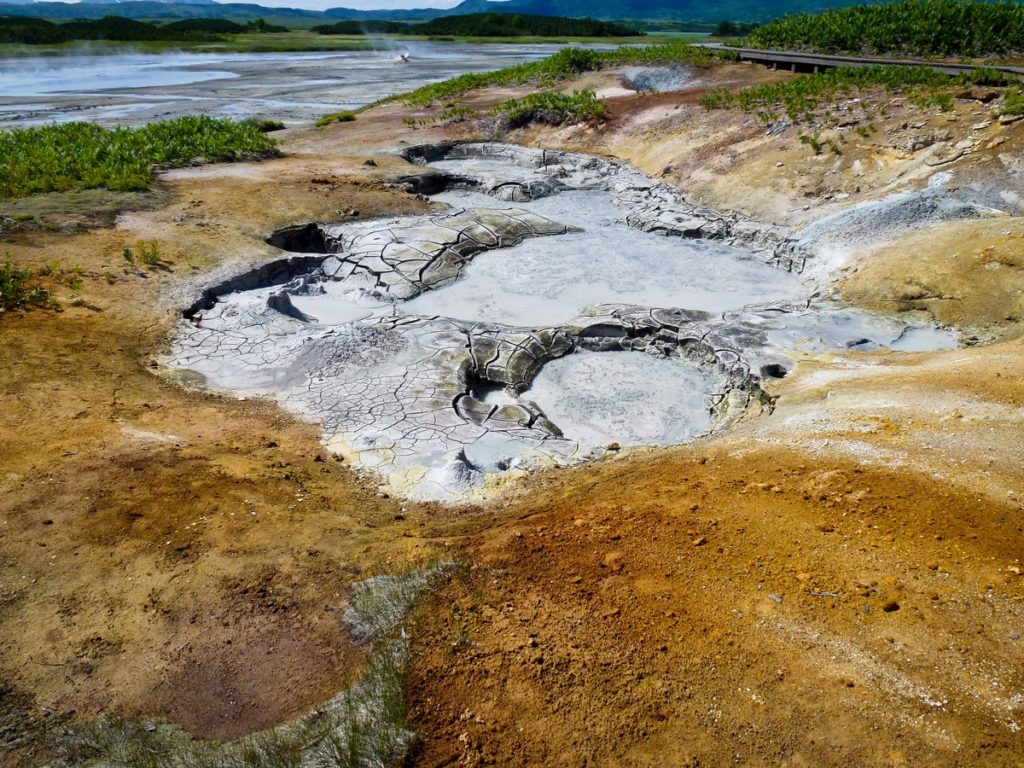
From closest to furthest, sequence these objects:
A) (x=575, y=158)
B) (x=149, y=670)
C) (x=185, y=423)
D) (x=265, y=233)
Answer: (x=149, y=670)
(x=185, y=423)
(x=265, y=233)
(x=575, y=158)

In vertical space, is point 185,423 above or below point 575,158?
below

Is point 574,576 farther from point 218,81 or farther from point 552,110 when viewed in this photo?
point 218,81

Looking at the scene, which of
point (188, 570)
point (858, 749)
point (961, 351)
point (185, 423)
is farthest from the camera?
point (961, 351)

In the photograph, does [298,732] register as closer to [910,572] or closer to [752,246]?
[910,572]

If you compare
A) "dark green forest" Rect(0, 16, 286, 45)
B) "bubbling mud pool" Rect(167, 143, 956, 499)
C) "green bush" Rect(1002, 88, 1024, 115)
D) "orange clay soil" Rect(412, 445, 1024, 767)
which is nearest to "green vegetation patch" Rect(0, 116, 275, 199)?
"bubbling mud pool" Rect(167, 143, 956, 499)

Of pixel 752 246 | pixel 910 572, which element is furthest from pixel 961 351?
pixel 752 246

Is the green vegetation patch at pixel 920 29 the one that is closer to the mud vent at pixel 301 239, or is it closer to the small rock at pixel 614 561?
the mud vent at pixel 301 239

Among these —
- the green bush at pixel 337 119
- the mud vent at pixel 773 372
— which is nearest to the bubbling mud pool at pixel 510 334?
the mud vent at pixel 773 372
